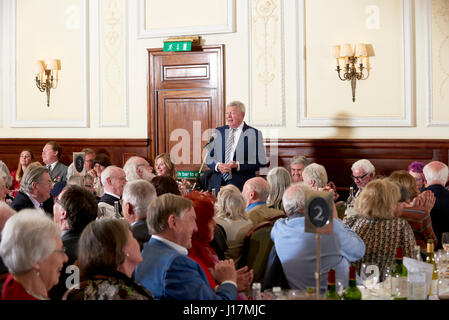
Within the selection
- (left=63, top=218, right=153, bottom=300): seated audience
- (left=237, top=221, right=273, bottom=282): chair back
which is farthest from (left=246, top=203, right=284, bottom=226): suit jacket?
(left=63, top=218, right=153, bottom=300): seated audience

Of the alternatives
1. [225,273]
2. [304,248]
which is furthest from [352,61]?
[225,273]

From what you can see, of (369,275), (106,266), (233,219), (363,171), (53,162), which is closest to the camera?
(106,266)

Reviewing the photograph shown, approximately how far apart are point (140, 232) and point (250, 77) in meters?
5.06

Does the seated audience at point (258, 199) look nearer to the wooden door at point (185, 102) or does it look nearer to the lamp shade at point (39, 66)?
the wooden door at point (185, 102)

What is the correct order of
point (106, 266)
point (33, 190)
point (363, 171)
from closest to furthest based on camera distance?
point (106, 266) < point (33, 190) < point (363, 171)

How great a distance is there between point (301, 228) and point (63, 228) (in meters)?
1.30

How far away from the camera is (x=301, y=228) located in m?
3.50

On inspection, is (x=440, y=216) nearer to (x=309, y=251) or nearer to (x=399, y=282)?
(x=309, y=251)

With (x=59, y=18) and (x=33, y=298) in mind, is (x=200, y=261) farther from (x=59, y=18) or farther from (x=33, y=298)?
(x=59, y=18)

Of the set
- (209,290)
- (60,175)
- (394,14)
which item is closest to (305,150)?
(394,14)

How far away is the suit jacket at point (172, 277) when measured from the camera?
108 inches

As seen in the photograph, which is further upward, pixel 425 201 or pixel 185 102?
pixel 185 102

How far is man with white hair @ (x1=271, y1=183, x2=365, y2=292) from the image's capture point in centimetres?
350

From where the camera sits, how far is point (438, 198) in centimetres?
523
